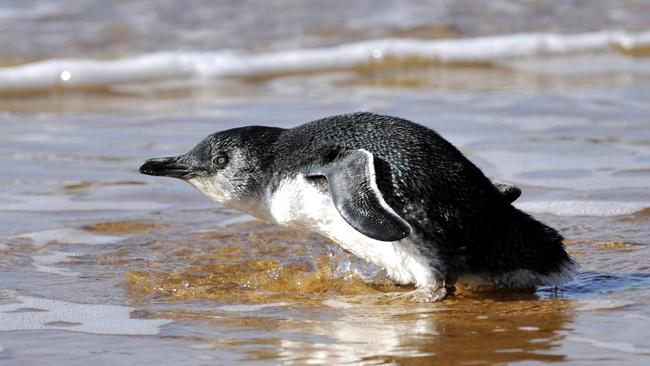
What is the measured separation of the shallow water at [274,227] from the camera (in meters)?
4.18

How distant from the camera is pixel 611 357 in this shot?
3904 mm

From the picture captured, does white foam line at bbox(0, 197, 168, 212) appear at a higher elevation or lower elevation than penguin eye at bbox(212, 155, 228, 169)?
lower

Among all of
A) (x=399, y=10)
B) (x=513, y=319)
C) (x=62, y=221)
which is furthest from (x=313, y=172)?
(x=399, y=10)

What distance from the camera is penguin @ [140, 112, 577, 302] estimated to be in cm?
452

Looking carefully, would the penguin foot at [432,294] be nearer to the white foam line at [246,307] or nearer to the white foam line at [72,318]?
the white foam line at [246,307]

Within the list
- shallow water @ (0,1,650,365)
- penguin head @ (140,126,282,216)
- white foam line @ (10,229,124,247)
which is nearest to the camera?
shallow water @ (0,1,650,365)

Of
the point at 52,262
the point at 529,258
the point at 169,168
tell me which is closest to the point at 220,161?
the point at 169,168

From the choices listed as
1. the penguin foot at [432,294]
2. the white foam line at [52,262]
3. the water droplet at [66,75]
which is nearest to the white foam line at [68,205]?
the white foam line at [52,262]

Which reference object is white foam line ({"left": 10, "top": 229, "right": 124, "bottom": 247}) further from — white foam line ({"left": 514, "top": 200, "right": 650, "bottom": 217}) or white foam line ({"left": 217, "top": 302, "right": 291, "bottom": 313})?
white foam line ({"left": 514, "top": 200, "right": 650, "bottom": 217})

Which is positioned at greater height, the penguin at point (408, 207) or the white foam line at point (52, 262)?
the penguin at point (408, 207)

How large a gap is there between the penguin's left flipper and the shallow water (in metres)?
0.33

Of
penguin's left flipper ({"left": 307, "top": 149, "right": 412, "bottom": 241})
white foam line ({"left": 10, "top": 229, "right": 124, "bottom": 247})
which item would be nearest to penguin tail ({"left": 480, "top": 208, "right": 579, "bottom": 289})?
penguin's left flipper ({"left": 307, "top": 149, "right": 412, "bottom": 241})

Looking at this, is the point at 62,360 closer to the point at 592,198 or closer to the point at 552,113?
the point at 592,198

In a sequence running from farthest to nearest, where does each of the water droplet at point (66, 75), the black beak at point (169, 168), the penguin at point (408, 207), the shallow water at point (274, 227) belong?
the water droplet at point (66, 75)
the black beak at point (169, 168)
the penguin at point (408, 207)
the shallow water at point (274, 227)
